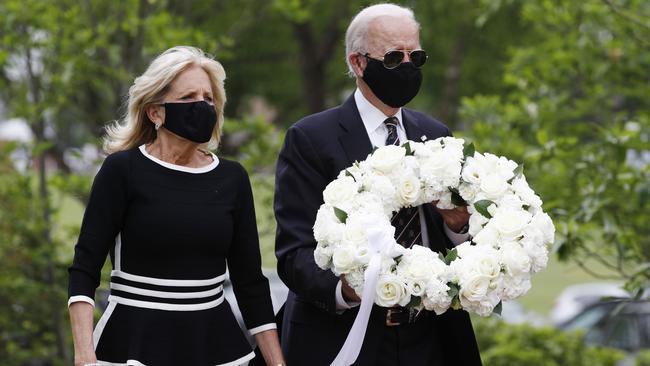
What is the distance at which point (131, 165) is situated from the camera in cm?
406

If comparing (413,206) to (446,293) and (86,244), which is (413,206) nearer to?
(446,293)

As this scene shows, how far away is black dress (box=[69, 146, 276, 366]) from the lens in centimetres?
396

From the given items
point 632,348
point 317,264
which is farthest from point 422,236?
point 632,348

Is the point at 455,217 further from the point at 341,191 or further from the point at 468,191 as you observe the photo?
the point at 341,191

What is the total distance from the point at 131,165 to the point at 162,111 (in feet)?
0.80

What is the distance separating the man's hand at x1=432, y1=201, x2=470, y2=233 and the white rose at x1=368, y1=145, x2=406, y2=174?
25 cm

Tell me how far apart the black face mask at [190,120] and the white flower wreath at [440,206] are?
1.71 feet

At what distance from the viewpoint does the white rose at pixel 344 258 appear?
3.79 meters

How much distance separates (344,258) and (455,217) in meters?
0.56

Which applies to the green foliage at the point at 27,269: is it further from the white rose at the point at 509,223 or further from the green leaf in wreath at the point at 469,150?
the white rose at the point at 509,223

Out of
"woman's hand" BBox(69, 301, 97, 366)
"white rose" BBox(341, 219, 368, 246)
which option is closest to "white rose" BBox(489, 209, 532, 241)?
"white rose" BBox(341, 219, 368, 246)

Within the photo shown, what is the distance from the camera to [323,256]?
12.8 ft

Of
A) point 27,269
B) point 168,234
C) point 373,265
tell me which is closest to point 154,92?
point 168,234

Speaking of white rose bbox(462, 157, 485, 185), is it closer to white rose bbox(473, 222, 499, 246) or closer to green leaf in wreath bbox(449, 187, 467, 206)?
green leaf in wreath bbox(449, 187, 467, 206)
